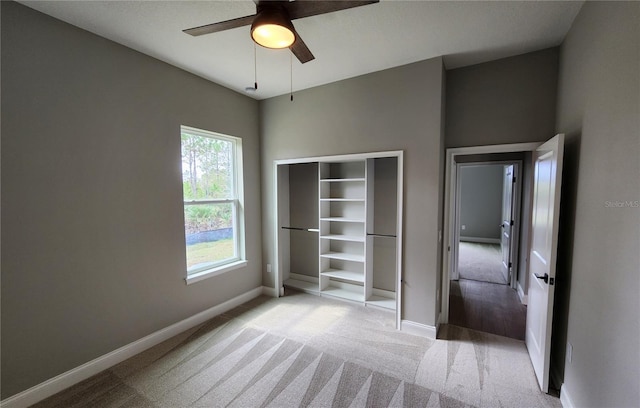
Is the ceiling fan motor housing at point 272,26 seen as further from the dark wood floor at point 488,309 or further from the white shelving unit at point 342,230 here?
the dark wood floor at point 488,309

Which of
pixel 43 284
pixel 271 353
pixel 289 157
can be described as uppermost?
pixel 289 157

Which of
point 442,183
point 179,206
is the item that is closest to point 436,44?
point 442,183

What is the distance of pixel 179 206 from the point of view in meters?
2.85

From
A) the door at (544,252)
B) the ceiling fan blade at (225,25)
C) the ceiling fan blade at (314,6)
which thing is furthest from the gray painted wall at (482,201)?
the ceiling fan blade at (225,25)

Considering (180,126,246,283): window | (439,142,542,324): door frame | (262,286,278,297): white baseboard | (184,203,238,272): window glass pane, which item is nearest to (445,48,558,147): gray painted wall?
(439,142,542,324): door frame

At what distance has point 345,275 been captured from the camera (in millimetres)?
3736

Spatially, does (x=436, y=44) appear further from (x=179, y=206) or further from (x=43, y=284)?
(x=43, y=284)

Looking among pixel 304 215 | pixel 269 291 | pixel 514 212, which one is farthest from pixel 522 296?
pixel 269 291

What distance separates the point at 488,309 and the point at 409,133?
8.56ft

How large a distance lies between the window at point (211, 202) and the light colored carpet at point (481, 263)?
13.8ft

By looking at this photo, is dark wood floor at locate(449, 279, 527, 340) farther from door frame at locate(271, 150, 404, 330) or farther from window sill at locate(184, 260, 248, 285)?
window sill at locate(184, 260, 248, 285)

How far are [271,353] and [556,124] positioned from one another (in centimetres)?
350

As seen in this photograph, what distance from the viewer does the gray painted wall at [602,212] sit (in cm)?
124

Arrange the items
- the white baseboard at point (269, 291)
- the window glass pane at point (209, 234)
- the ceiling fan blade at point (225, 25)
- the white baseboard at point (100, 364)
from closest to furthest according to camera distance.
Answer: the ceiling fan blade at point (225, 25) → the white baseboard at point (100, 364) → the window glass pane at point (209, 234) → the white baseboard at point (269, 291)
